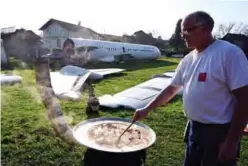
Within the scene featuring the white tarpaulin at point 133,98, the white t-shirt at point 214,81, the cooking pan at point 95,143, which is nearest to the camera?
the white t-shirt at point 214,81

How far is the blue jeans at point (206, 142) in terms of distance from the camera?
2.02 m

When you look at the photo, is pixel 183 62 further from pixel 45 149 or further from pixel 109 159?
pixel 45 149

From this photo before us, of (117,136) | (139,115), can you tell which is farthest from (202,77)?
(117,136)

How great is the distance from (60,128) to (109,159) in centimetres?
252

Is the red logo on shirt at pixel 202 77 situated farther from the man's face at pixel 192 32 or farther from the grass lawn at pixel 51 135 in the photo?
the grass lawn at pixel 51 135

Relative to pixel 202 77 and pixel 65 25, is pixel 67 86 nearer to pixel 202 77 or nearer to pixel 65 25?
pixel 202 77

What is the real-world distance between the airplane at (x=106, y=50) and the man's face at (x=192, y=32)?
1629 centimetres

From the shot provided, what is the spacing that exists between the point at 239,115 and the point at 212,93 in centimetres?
23

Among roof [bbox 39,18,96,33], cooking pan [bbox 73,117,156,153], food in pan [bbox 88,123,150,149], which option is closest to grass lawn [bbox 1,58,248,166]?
cooking pan [bbox 73,117,156,153]

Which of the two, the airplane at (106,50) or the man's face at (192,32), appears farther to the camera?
the airplane at (106,50)

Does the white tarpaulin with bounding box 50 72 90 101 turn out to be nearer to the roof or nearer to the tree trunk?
the tree trunk

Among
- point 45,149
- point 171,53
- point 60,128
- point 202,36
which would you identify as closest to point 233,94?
point 202,36

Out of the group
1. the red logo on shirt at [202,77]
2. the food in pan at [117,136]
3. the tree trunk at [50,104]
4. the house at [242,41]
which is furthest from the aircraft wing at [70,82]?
the red logo on shirt at [202,77]

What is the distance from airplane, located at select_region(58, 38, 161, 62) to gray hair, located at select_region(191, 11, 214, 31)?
16.4 metres
